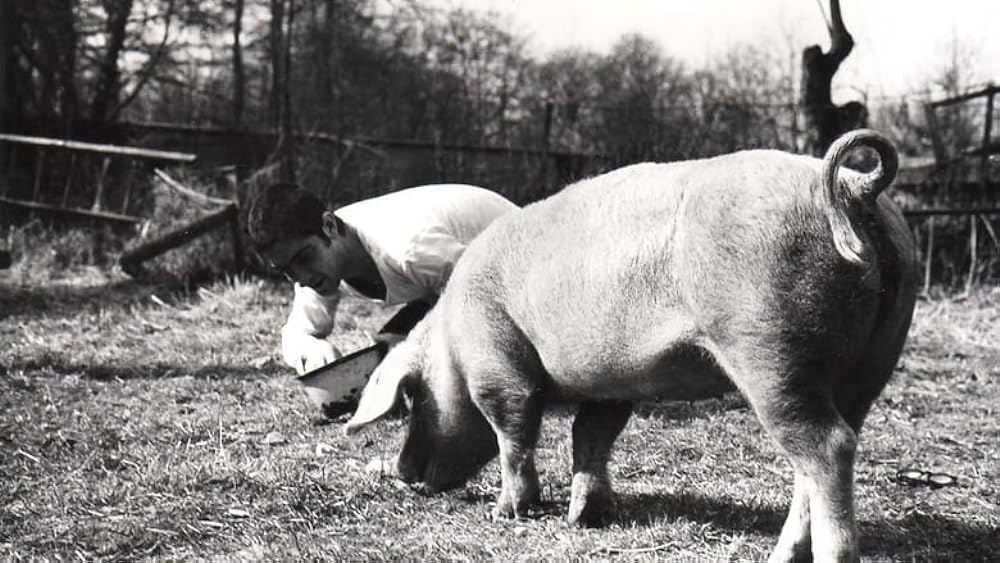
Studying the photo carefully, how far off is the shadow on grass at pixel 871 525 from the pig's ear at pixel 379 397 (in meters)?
0.85

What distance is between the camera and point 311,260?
4.39m

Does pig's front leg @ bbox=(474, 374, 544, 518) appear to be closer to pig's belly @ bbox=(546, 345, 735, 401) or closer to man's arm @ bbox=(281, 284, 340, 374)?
pig's belly @ bbox=(546, 345, 735, 401)

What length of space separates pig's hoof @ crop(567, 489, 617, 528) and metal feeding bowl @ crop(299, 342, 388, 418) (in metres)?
1.05

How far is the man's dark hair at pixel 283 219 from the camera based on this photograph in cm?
423

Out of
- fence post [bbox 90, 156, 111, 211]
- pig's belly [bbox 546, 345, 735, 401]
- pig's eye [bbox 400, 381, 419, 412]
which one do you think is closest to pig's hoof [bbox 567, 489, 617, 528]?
pig's belly [bbox 546, 345, 735, 401]

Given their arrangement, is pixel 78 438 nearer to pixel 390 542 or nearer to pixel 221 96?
pixel 390 542

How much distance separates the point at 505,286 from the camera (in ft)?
10.8

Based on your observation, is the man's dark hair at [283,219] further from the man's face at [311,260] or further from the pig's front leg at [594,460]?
the pig's front leg at [594,460]

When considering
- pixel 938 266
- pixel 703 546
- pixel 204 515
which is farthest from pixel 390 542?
pixel 938 266

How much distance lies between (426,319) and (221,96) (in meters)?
12.7

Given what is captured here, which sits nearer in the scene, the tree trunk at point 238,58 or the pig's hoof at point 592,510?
the pig's hoof at point 592,510

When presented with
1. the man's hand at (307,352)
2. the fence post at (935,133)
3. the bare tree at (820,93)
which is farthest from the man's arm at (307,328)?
the fence post at (935,133)

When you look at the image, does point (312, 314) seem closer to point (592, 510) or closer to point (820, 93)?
point (592, 510)

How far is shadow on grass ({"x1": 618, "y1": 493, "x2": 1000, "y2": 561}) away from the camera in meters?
3.11
